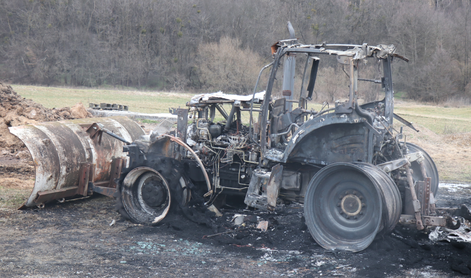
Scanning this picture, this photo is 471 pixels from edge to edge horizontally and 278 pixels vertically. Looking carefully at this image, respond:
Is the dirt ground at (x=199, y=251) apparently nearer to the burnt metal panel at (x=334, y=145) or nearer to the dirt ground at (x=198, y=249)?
the dirt ground at (x=198, y=249)

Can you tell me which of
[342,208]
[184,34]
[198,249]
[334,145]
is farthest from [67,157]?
[184,34]

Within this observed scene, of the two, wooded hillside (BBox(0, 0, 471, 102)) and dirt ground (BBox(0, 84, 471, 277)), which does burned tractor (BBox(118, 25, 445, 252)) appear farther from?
wooded hillside (BBox(0, 0, 471, 102))

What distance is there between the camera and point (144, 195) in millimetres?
6633

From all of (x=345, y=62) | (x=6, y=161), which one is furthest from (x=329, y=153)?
(x=6, y=161)

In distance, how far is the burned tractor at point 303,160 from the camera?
5246mm

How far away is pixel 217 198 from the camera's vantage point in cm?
708

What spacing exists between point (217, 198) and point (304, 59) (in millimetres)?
2535

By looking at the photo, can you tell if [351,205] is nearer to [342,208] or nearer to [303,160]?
[342,208]

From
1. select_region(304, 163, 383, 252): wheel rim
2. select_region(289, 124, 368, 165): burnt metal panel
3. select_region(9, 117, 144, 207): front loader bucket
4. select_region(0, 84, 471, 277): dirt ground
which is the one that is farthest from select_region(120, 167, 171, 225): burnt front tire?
select_region(304, 163, 383, 252): wheel rim

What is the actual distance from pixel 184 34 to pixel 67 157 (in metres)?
45.1

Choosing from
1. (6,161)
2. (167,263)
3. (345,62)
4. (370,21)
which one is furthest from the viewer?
(370,21)

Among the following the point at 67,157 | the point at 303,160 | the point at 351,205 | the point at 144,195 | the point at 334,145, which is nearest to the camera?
the point at 351,205

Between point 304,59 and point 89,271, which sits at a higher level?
point 304,59

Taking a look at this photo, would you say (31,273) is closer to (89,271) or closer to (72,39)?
(89,271)
